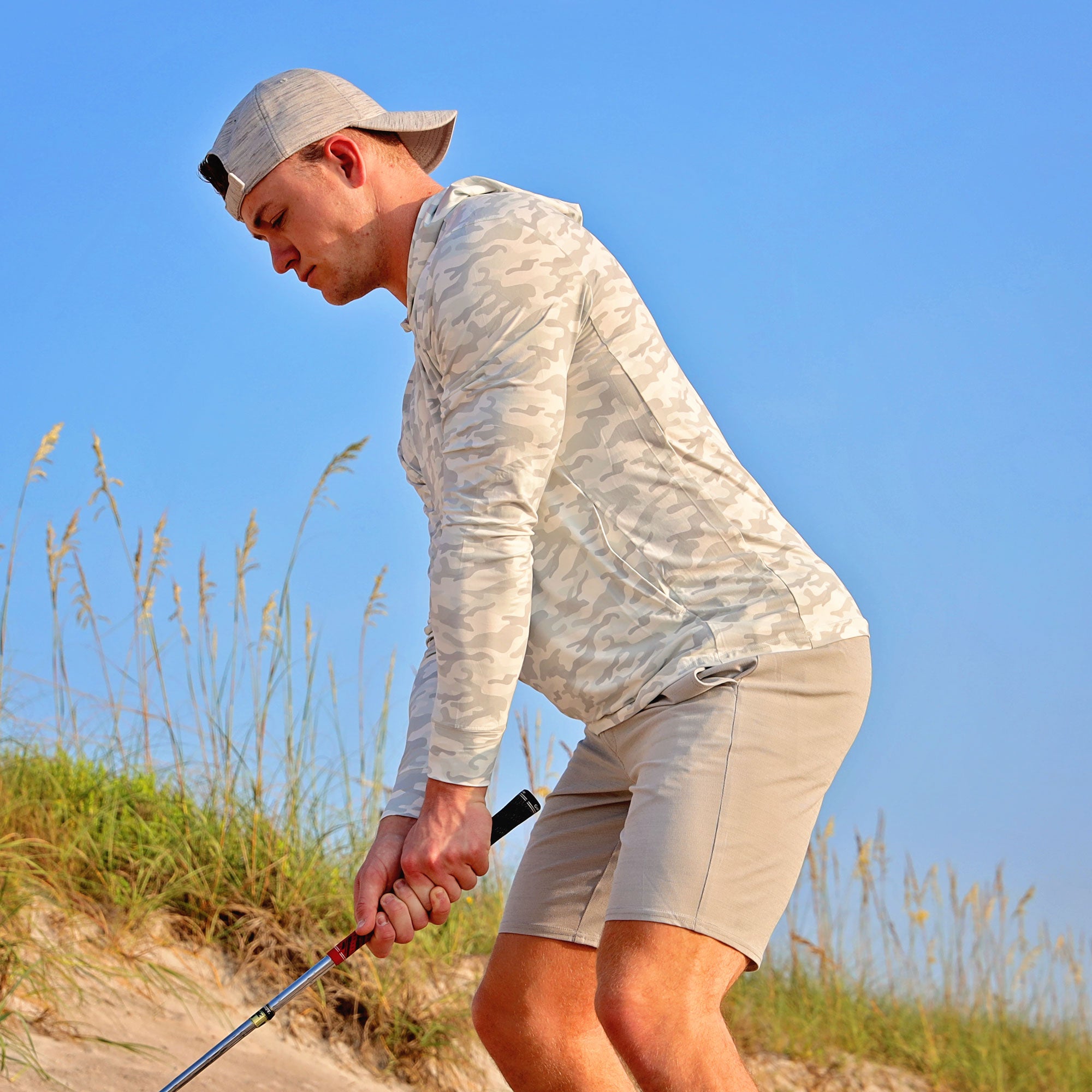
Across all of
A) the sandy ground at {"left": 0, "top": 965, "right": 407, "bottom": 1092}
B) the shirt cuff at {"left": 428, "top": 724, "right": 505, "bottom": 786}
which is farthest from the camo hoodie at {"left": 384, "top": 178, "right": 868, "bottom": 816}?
the sandy ground at {"left": 0, "top": 965, "right": 407, "bottom": 1092}

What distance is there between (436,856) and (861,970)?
3779 mm

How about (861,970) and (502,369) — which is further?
(861,970)

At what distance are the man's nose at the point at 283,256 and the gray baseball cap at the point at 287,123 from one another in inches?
3.8

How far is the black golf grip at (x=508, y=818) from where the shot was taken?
5.99 feet

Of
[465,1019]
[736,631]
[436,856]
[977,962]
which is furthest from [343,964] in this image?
[977,962]

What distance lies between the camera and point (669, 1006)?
4.74ft

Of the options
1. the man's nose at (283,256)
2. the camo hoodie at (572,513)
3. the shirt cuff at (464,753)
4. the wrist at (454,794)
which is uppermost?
the man's nose at (283,256)

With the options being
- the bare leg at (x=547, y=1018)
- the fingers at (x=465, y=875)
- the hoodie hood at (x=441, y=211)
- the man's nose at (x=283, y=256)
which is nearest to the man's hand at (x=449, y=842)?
the fingers at (x=465, y=875)

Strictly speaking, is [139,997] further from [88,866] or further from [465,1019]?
[465,1019]

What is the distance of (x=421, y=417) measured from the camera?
76.2 inches

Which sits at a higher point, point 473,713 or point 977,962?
point 473,713

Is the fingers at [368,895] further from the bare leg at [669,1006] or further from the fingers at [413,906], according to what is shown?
the bare leg at [669,1006]

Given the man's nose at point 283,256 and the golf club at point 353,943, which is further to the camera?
the man's nose at point 283,256

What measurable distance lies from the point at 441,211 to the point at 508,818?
0.97 metres
